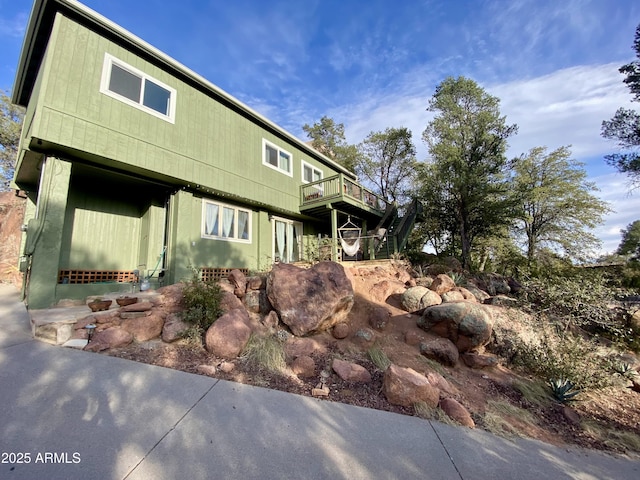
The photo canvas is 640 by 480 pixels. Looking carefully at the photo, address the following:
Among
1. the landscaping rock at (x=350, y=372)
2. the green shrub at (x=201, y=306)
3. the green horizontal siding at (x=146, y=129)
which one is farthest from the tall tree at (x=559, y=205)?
the green shrub at (x=201, y=306)

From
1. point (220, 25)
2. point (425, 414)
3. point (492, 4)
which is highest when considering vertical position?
point (220, 25)

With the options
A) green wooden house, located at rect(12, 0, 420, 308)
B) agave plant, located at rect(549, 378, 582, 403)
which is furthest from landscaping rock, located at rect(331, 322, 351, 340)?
green wooden house, located at rect(12, 0, 420, 308)

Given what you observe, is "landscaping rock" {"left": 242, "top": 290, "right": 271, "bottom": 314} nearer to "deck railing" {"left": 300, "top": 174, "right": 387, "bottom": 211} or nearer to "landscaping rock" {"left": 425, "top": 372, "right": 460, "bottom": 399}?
"landscaping rock" {"left": 425, "top": 372, "right": 460, "bottom": 399}

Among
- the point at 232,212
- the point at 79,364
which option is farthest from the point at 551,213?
the point at 79,364

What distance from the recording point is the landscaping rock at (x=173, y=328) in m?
4.23

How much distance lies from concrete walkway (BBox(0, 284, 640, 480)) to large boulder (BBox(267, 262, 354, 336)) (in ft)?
5.97

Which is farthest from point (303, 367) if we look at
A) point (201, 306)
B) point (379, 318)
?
point (379, 318)

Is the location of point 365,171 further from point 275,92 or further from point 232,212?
point 232,212

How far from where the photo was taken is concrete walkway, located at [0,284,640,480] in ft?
6.49

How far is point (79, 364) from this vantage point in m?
3.23

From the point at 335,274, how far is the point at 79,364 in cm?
400

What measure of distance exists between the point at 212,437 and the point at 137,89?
7.82 meters

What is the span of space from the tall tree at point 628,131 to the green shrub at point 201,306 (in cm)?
1544

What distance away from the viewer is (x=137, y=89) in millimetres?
6633
